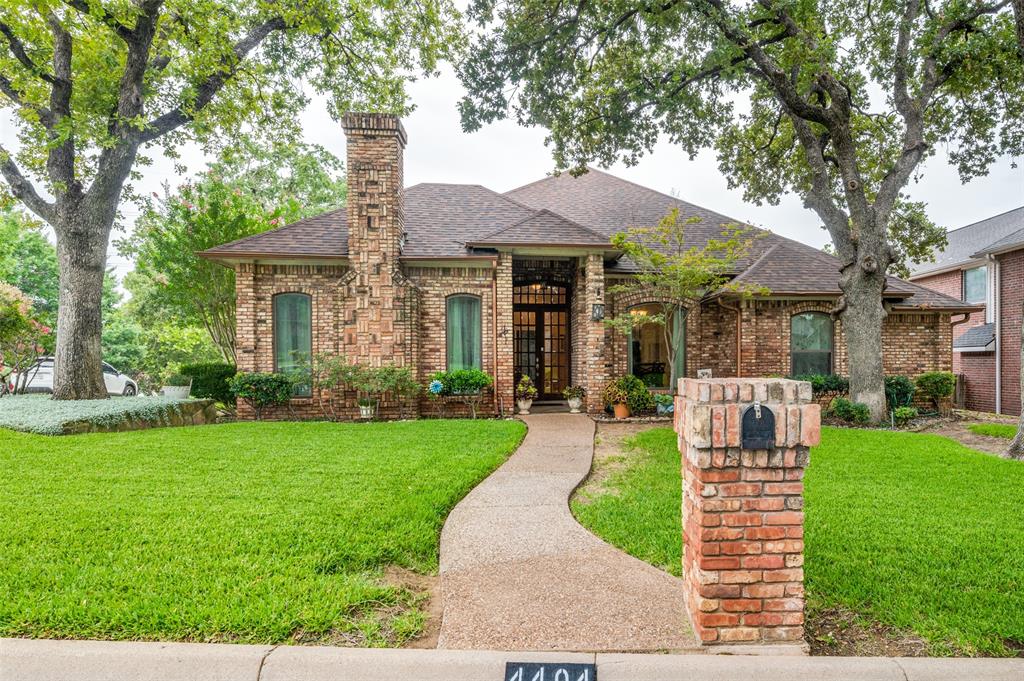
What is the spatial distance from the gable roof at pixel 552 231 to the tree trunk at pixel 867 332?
42.3 inches

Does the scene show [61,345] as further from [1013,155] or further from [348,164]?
[1013,155]

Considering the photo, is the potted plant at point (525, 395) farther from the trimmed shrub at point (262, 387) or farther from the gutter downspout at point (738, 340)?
the gutter downspout at point (738, 340)

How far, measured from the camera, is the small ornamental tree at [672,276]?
1027cm

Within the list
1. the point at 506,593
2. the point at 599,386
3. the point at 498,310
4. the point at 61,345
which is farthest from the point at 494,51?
the point at 61,345

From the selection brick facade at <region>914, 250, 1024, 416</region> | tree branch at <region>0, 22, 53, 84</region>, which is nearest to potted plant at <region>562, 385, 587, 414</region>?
brick facade at <region>914, 250, 1024, 416</region>

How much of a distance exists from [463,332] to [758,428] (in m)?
9.19

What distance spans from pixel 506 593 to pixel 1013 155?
1533 centimetres

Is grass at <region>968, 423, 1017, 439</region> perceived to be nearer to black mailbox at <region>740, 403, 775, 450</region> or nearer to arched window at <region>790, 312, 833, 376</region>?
arched window at <region>790, 312, 833, 376</region>

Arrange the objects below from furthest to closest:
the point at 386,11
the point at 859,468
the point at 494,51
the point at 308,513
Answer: the point at 386,11
the point at 494,51
the point at 859,468
the point at 308,513

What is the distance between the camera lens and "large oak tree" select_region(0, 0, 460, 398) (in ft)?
31.9

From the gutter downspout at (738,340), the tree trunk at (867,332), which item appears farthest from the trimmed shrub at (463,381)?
the tree trunk at (867,332)

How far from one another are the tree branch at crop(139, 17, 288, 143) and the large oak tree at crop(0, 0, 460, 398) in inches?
0.9

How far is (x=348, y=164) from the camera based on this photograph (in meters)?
10.5

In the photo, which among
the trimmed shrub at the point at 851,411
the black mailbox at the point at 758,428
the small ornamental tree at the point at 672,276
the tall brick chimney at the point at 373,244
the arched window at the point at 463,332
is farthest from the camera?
the arched window at the point at 463,332
